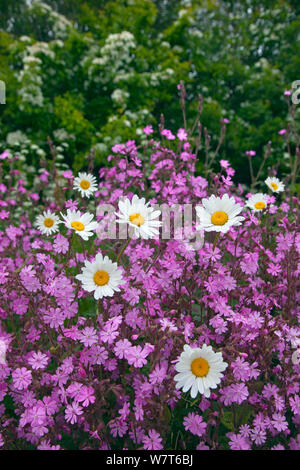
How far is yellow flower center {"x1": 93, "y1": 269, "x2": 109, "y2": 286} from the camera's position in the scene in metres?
1.52

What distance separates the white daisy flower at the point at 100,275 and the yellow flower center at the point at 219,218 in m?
0.43

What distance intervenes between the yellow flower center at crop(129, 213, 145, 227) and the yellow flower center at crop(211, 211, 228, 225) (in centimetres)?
27

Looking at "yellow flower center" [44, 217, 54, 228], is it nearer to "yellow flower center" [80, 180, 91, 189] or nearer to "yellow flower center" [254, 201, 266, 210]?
"yellow flower center" [80, 180, 91, 189]

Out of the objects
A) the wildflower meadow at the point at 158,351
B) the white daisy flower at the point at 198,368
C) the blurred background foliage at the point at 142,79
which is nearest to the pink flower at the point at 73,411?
the wildflower meadow at the point at 158,351

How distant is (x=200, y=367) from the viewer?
1390 millimetres

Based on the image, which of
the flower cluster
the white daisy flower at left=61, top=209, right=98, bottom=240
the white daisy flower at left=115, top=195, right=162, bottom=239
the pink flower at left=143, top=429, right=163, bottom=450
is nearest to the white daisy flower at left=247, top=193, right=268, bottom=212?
the flower cluster

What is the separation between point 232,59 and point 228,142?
6.02 feet

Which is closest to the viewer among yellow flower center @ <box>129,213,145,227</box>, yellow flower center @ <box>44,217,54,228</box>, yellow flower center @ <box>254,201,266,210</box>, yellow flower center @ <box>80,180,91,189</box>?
yellow flower center @ <box>129,213,145,227</box>

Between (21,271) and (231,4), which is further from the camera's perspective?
(231,4)

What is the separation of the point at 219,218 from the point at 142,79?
18.7ft

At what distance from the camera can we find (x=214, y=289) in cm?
169

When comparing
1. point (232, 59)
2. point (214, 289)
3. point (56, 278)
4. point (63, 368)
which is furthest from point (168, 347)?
point (232, 59)

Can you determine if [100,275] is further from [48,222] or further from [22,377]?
[48,222]

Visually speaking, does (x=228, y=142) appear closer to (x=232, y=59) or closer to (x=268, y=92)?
(x=268, y=92)
